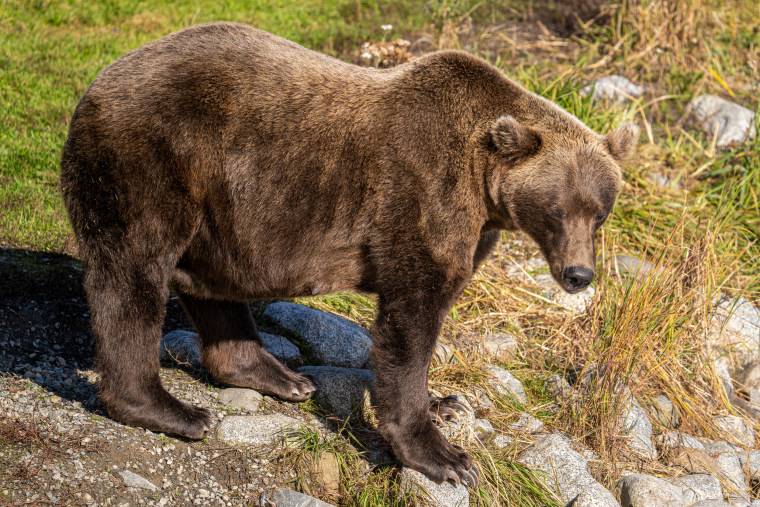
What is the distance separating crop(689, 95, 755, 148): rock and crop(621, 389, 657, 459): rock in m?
5.58

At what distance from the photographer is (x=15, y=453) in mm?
4430

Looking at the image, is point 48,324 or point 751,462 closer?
point 48,324

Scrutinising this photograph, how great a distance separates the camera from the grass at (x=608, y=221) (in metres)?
6.15

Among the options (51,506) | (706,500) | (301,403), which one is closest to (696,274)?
(706,500)

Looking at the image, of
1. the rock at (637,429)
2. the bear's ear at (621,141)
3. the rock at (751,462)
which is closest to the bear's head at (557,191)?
the bear's ear at (621,141)

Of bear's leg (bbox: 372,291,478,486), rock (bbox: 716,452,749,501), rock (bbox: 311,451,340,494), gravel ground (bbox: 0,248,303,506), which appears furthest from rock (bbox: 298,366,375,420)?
rock (bbox: 716,452,749,501)

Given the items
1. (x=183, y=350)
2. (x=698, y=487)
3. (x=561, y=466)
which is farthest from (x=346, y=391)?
(x=698, y=487)

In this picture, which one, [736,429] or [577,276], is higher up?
[577,276]

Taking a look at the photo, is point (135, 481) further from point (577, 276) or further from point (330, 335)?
point (577, 276)

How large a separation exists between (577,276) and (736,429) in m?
3.15

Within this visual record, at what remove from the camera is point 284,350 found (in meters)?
6.49

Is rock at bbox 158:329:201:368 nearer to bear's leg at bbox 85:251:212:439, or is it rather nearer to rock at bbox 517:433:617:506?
bear's leg at bbox 85:251:212:439

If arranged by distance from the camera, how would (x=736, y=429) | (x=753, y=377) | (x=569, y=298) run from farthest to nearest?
(x=753, y=377), (x=569, y=298), (x=736, y=429)

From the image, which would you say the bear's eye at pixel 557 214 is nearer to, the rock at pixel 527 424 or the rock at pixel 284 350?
the rock at pixel 527 424
